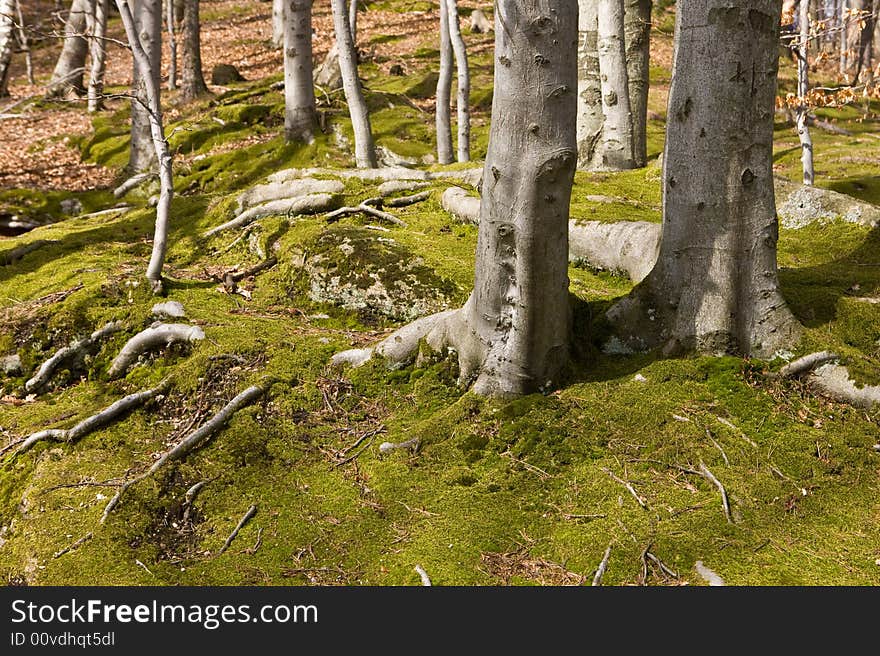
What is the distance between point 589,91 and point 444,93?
3.09 meters

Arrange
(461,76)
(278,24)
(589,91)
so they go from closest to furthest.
→ (589,91)
(461,76)
(278,24)

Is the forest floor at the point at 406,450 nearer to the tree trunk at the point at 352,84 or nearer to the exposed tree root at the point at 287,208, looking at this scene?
the exposed tree root at the point at 287,208

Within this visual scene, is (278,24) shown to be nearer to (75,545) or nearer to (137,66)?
(137,66)

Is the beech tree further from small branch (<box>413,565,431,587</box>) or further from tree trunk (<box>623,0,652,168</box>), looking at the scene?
tree trunk (<box>623,0,652,168</box>)

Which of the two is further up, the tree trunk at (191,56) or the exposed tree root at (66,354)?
the tree trunk at (191,56)

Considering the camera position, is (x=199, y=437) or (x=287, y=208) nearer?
(x=199, y=437)

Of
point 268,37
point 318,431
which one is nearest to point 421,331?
point 318,431

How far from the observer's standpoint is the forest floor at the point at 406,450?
4016mm

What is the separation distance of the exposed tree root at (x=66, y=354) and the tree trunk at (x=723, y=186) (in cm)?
468

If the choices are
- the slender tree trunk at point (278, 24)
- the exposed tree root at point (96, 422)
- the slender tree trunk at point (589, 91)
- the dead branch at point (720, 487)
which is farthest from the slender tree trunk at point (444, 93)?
the slender tree trunk at point (278, 24)

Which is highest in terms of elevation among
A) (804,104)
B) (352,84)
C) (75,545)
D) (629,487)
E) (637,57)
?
(637,57)

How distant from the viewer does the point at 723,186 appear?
183 inches

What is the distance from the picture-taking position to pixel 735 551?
12.6 feet

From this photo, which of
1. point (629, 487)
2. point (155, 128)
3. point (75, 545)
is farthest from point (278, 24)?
point (629, 487)
